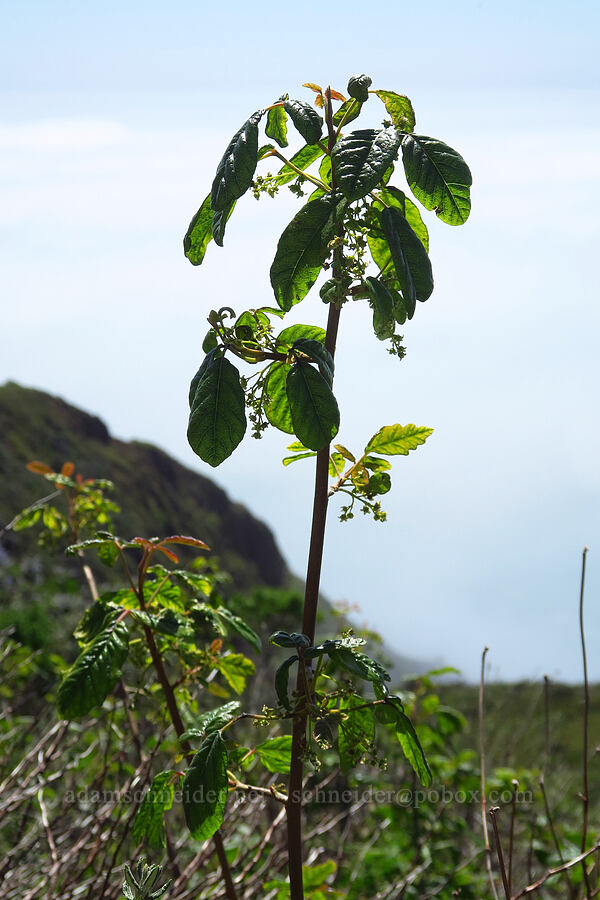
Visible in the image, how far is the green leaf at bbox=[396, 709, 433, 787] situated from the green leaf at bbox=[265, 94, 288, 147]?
92 centimetres

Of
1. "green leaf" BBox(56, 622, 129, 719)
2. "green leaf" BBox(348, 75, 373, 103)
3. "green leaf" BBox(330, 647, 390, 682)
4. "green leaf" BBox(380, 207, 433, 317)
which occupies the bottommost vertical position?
"green leaf" BBox(56, 622, 129, 719)

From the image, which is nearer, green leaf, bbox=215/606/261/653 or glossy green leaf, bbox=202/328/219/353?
glossy green leaf, bbox=202/328/219/353

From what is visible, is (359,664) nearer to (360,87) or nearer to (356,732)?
(356,732)

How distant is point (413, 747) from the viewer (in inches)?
46.6

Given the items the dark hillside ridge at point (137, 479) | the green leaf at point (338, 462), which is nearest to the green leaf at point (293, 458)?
the green leaf at point (338, 462)

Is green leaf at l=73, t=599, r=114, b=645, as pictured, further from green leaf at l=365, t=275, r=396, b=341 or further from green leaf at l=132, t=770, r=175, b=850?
green leaf at l=365, t=275, r=396, b=341

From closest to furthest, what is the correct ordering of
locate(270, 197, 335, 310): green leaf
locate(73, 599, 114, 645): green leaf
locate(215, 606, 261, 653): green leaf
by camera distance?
locate(270, 197, 335, 310): green leaf, locate(73, 599, 114, 645): green leaf, locate(215, 606, 261, 653): green leaf

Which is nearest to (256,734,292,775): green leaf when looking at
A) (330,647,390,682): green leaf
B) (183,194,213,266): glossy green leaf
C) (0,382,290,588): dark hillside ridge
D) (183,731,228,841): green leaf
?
(183,731,228,841): green leaf

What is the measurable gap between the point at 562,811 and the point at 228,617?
451 cm

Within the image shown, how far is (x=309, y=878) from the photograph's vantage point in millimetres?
1872

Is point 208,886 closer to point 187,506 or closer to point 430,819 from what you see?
point 430,819

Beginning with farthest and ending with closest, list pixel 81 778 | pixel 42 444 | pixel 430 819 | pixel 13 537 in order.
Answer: pixel 42 444 < pixel 13 537 < pixel 81 778 < pixel 430 819

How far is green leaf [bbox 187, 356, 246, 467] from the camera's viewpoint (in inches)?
43.1

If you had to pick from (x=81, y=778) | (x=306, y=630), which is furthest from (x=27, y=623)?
(x=306, y=630)
